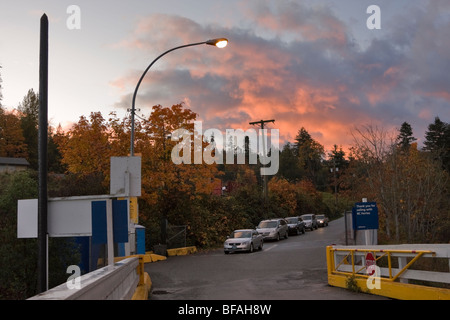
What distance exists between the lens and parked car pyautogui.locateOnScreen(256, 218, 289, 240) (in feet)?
115

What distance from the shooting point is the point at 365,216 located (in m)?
16.8

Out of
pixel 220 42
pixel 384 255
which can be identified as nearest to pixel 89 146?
pixel 220 42

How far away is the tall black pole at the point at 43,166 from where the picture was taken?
24.1 feet

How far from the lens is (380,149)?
2795 cm

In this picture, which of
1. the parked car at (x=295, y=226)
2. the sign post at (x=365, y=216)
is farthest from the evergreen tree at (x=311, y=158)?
the sign post at (x=365, y=216)

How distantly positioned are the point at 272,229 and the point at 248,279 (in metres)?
20.3

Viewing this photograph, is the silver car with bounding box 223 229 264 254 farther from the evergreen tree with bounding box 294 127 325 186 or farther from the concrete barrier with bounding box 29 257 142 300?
the evergreen tree with bounding box 294 127 325 186

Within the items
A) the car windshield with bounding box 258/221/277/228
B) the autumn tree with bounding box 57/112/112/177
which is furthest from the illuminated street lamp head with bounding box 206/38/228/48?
the car windshield with bounding box 258/221/277/228

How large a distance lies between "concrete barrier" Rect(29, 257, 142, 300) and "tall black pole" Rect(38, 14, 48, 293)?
95 centimetres
